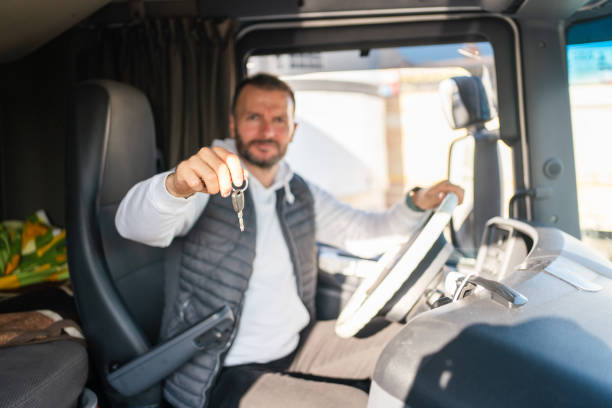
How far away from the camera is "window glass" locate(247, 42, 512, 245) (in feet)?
6.44

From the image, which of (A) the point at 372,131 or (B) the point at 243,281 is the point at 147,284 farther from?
(A) the point at 372,131

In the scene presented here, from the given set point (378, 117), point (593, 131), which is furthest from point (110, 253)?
point (378, 117)

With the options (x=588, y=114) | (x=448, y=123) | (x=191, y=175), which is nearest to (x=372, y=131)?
(x=448, y=123)

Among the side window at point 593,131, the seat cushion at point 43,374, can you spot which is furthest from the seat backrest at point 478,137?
the seat cushion at point 43,374

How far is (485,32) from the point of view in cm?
185

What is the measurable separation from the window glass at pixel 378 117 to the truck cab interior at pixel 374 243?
0.02 m

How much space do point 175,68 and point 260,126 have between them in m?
0.51

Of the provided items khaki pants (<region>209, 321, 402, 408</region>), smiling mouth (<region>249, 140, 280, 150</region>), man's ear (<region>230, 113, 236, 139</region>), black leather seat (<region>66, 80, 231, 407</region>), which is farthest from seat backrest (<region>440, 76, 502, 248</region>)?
black leather seat (<region>66, 80, 231, 407</region>)

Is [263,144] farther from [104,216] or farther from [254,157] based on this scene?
[104,216]

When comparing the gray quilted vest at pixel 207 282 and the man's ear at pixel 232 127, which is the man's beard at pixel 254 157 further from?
the gray quilted vest at pixel 207 282

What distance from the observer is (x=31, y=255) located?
181cm

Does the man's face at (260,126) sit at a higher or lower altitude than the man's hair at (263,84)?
lower

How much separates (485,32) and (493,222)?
2.75 ft

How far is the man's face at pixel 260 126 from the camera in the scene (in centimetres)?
170
